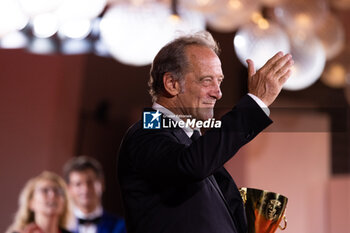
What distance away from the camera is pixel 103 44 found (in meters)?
2.55

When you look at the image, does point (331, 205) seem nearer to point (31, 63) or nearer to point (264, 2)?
point (264, 2)

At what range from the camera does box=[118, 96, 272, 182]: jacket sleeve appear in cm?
109

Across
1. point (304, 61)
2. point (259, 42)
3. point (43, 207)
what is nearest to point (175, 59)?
point (259, 42)

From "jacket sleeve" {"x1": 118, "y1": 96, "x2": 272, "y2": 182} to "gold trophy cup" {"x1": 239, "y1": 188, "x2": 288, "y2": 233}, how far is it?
28cm

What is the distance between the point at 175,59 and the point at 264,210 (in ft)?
1.30

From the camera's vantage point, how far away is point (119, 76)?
8.91 ft

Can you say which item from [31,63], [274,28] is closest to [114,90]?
[31,63]

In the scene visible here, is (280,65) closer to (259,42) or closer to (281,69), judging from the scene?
(281,69)

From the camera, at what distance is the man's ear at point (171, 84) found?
131cm

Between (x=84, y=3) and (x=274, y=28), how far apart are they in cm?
77

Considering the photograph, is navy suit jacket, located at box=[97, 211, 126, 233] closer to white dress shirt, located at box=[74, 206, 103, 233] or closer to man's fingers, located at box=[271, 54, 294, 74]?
white dress shirt, located at box=[74, 206, 103, 233]
